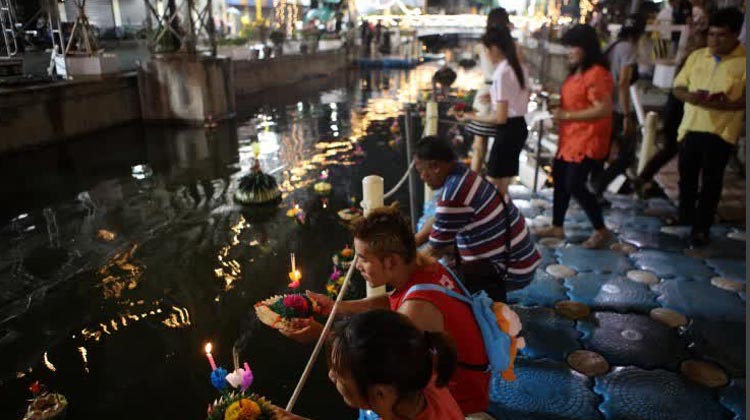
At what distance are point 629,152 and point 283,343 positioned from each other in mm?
4837

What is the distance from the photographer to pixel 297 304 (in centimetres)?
255

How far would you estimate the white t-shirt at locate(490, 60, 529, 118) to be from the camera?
16.3 ft

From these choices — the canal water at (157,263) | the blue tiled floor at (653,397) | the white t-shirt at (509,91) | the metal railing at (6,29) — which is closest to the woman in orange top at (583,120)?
the white t-shirt at (509,91)

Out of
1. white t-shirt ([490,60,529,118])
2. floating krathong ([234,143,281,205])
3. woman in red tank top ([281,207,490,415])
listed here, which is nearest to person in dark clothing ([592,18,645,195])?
white t-shirt ([490,60,529,118])

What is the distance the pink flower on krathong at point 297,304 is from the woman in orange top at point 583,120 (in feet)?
10.1

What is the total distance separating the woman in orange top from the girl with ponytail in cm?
354

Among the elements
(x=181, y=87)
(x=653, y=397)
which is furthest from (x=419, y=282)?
(x=181, y=87)

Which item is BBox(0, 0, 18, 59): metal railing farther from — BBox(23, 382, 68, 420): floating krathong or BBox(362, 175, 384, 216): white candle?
BBox(362, 175, 384, 216): white candle

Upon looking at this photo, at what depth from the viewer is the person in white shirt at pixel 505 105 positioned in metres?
4.93

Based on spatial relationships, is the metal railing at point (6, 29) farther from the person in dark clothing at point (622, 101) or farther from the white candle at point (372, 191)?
the person in dark clothing at point (622, 101)

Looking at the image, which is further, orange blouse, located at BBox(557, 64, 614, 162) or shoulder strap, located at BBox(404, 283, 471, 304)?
orange blouse, located at BBox(557, 64, 614, 162)

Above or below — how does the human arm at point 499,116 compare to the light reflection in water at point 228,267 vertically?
above

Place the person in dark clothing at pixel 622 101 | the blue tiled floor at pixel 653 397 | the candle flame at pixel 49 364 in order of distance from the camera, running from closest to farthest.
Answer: the blue tiled floor at pixel 653 397, the candle flame at pixel 49 364, the person in dark clothing at pixel 622 101

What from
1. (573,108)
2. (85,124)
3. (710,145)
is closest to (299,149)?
(85,124)
